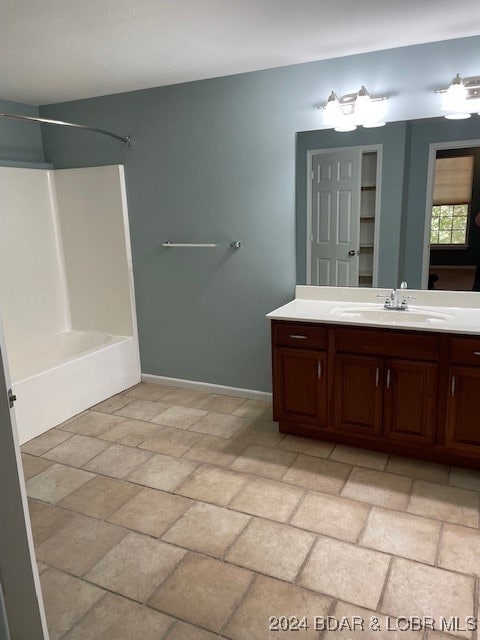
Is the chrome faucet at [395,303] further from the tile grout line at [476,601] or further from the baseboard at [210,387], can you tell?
the tile grout line at [476,601]

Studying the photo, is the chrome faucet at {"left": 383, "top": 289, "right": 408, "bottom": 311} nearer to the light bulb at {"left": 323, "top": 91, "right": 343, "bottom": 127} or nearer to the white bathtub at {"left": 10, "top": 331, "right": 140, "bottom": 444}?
the light bulb at {"left": 323, "top": 91, "right": 343, "bottom": 127}

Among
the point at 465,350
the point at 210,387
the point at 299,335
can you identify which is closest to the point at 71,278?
the point at 210,387

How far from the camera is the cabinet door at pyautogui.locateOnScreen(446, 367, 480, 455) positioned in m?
2.44

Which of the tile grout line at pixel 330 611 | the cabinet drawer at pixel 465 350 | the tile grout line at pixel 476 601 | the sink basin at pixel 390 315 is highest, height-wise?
the sink basin at pixel 390 315

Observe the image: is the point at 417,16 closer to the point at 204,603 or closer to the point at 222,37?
the point at 222,37

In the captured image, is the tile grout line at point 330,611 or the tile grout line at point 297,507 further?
the tile grout line at point 297,507

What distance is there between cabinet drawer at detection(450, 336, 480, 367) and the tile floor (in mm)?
635

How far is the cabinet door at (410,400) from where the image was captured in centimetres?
255

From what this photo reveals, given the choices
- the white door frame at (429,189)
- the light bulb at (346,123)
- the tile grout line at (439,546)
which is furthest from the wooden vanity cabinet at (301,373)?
the light bulb at (346,123)

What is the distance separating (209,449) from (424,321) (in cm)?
148

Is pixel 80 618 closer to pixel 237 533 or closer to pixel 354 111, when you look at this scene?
pixel 237 533

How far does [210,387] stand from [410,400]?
1.69 meters

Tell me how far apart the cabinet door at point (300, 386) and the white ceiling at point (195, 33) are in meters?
1.70

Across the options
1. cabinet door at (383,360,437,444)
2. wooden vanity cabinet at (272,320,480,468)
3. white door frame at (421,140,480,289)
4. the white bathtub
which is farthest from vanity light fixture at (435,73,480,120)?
the white bathtub
